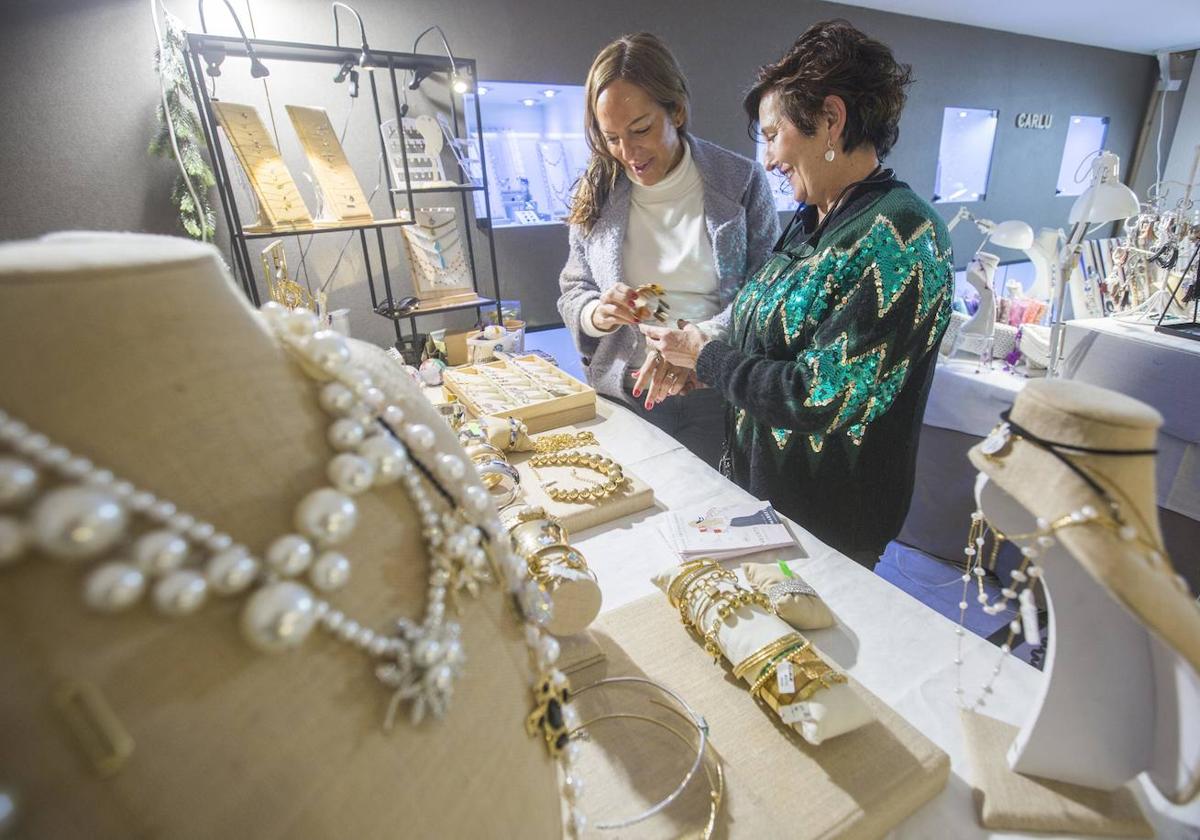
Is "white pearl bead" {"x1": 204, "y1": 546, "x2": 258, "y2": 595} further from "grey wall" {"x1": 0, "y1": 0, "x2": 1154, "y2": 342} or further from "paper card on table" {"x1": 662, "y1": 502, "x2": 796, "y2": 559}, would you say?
"grey wall" {"x1": 0, "y1": 0, "x2": 1154, "y2": 342}

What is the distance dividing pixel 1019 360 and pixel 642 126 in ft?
5.26

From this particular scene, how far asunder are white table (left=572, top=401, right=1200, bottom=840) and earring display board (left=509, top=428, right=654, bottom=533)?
19 millimetres

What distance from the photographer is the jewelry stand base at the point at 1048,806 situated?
0.48 m

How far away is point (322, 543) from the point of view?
0.81 feet

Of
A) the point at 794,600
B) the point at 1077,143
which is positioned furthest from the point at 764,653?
the point at 1077,143

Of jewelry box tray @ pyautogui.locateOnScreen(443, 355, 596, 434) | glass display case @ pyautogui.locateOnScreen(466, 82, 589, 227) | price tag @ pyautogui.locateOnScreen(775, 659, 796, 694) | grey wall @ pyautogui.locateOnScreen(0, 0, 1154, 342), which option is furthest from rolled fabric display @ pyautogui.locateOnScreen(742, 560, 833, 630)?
glass display case @ pyautogui.locateOnScreen(466, 82, 589, 227)

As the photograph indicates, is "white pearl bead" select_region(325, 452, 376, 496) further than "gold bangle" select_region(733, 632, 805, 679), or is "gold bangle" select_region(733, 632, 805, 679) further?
"gold bangle" select_region(733, 632, 805, 679)

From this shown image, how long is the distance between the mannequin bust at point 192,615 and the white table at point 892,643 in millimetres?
420

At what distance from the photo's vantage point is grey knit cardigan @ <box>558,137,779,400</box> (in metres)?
1.37

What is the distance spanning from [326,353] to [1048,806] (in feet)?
2.20

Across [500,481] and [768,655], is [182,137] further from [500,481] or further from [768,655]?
[768,655]

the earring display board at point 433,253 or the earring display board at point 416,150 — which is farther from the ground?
the earring display board at point 416,150

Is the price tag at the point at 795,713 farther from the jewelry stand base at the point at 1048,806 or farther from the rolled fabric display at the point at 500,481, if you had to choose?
the rolled fabric display at the point at 500,481

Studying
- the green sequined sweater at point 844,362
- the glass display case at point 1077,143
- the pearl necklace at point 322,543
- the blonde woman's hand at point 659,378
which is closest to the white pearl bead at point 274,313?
the pearl necklace at point 322,543
